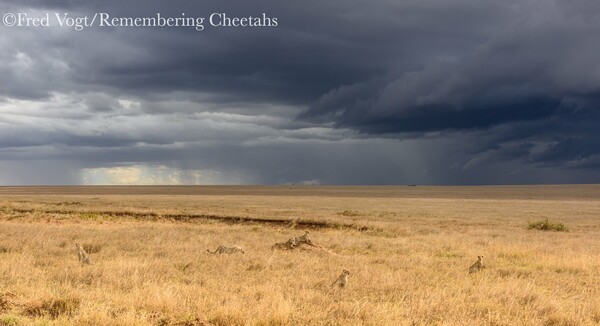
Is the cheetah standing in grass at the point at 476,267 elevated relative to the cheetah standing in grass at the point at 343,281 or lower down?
lower down

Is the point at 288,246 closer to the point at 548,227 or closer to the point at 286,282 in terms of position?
the point at 286,282

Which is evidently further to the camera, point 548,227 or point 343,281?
point 548,227

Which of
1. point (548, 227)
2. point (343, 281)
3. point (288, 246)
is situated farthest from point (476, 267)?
point (548, 227)

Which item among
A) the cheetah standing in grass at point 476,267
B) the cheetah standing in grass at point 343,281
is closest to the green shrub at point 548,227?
the cheetah standing in grass at point 476,267

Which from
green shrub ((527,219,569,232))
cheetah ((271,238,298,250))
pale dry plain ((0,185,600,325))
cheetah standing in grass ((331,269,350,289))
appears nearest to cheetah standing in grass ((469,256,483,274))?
pale dry plain ((0,185,600,325))

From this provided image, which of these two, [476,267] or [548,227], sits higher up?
[476,267]

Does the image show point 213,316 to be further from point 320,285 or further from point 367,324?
point 320,285

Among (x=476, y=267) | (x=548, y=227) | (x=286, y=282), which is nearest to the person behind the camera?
(x=286, y=282)

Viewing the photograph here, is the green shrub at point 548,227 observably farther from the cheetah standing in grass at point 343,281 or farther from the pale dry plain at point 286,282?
the cheetah standing in grass at point 343,281

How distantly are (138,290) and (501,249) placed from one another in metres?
14.8

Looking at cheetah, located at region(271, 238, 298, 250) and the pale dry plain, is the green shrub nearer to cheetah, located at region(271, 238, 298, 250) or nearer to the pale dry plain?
the pale dry plain

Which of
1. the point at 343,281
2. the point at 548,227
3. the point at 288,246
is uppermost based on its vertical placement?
the point at 343,281

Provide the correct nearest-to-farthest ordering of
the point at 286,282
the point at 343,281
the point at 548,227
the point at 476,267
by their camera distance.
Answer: the point at 343,281
the point at 286,282
the point at 476,267
the point at 548,227

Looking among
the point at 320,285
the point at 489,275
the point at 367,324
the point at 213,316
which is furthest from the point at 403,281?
the point at 213,316
